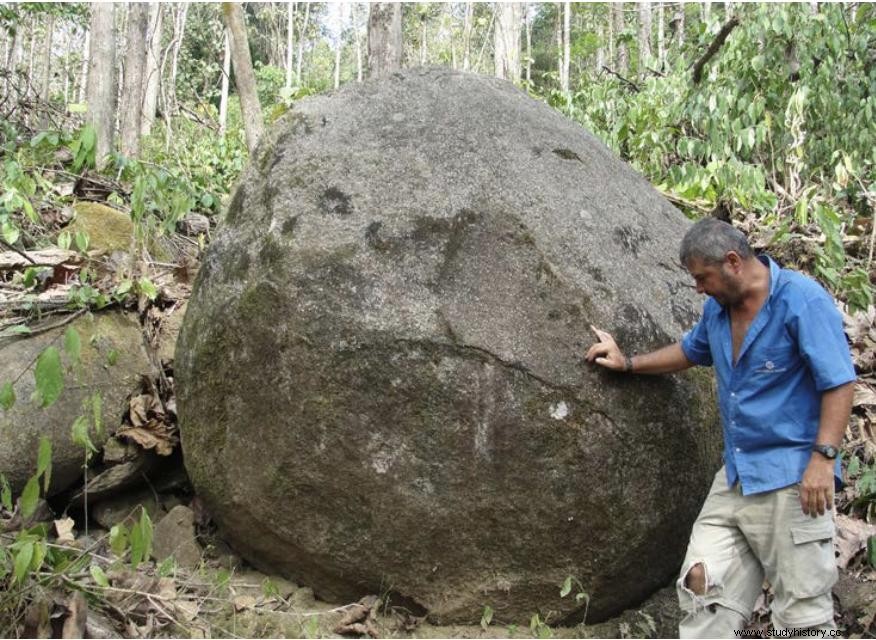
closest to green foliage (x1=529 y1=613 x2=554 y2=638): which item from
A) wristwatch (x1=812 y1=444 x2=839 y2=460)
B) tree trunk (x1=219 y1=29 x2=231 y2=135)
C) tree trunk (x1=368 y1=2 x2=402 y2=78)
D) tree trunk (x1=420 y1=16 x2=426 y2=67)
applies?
wristwatch (x1=812 y1=444 x2=839 y2=460)

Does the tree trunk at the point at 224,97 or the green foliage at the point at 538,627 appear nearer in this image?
the green foliage at the point at 538,627

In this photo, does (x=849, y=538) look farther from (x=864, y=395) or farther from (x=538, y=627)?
(x=538, y=627)

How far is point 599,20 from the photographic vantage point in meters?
27.6

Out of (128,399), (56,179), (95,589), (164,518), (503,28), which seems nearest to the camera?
(95,589)

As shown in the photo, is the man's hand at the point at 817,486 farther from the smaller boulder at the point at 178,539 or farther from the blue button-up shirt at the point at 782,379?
the smaller boulder at the point at 178,539

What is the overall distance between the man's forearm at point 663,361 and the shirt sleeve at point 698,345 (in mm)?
23

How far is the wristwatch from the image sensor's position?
2.38m

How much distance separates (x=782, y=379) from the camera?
8.32 feet

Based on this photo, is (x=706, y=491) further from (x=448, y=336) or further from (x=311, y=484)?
(x=311, y=484)

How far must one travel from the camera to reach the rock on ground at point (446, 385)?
288 cm

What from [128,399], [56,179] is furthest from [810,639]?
[56,179]

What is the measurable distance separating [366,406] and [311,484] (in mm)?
376

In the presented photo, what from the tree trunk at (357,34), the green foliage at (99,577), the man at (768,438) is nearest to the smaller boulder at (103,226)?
the green foliage at (99,577)

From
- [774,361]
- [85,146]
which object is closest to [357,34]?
[85,146]
